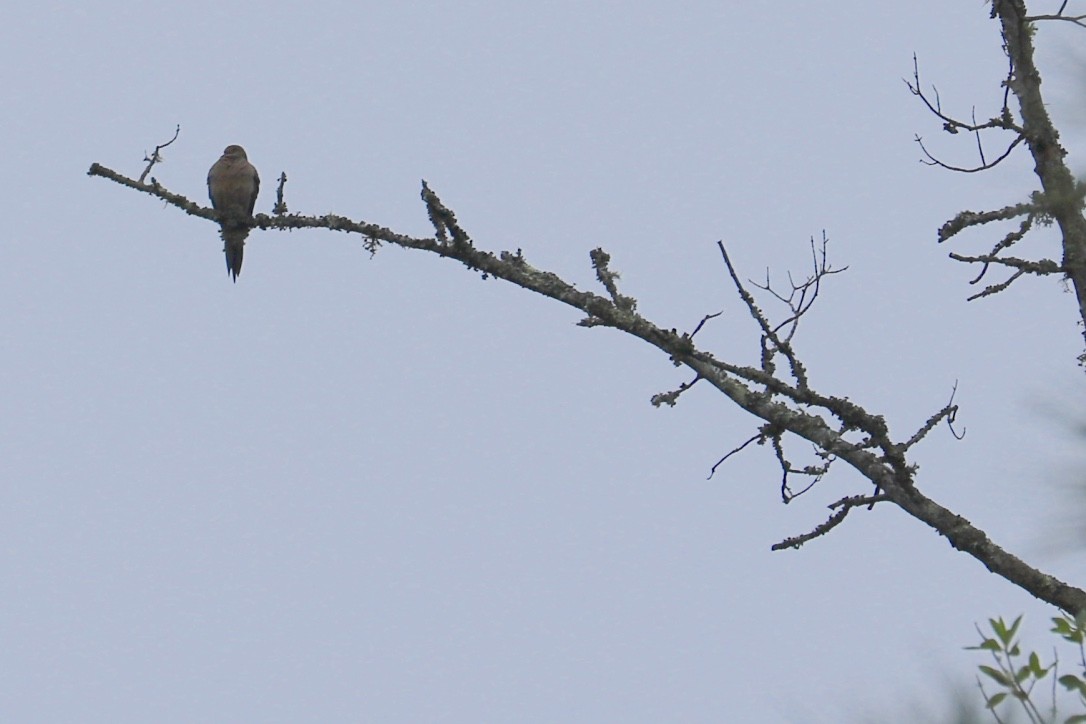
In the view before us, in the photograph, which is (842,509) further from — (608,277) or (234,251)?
(234,251)

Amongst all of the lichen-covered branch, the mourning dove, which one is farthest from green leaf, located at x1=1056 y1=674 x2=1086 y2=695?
the mourning dove

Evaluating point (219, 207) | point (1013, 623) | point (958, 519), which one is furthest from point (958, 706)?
point (219, 207)

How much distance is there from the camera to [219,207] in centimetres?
1078

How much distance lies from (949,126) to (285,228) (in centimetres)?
253

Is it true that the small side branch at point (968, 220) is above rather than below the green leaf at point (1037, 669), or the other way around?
above

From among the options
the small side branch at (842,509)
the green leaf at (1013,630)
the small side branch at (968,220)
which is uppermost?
the small side branch at (968,220)

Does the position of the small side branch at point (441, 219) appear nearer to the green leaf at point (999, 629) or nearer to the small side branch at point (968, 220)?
the small side branch at point (968, 220)

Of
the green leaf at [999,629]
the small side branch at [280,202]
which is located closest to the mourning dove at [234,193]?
the small side branch at [280,202]

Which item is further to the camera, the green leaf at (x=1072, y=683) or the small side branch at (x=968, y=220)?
the small side branch at (x=968, y=220)

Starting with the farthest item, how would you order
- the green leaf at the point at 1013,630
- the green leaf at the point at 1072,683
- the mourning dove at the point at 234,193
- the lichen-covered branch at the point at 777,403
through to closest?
the mourning dove at the point at 234,193
the lichen-covered branch at the point at 777,403
the green leaf at the point at 1013,630
the green leaf at the point at 1072,683

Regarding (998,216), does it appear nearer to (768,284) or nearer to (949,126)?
(949,126)

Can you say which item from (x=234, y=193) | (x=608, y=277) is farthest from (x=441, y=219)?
(x=234, y=193)

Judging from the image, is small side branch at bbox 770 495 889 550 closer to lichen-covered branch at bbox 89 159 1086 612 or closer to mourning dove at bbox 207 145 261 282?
lichen-covered branch at bbox 89 159 1086 612

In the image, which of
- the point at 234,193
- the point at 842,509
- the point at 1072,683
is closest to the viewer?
the point at 1072,683
